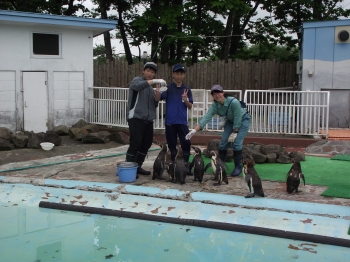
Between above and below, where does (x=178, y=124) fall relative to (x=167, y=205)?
above

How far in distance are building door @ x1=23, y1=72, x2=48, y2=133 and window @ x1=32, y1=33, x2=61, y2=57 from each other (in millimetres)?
635

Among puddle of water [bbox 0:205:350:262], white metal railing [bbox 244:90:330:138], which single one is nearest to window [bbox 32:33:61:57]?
white metal railing [bbox 244:90:330:138]

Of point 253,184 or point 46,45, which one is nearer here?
point 253,184

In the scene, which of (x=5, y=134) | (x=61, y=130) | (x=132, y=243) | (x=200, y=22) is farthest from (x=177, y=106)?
(x=200, y=22)

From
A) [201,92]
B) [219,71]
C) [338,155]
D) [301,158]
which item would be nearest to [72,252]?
[301,158]

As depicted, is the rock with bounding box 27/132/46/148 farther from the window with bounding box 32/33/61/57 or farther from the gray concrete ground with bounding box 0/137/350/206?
the window with bounding box 32/33/61/57

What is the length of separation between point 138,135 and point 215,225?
2.60 m

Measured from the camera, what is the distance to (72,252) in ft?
17.6

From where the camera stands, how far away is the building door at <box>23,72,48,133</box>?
1336cm

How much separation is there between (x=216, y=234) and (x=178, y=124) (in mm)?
2596

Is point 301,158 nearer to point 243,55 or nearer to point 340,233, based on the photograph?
point 340,233

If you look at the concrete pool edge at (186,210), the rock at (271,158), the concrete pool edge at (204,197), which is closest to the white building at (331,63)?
the rock at (271,158)

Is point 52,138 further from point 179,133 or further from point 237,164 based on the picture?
point 237,164

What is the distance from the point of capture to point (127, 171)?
7750mm
